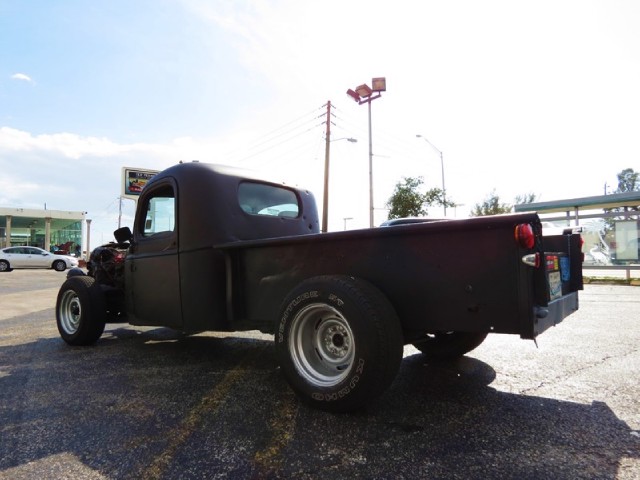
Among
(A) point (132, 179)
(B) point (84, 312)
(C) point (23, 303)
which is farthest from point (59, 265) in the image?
(B) point (84, 312)

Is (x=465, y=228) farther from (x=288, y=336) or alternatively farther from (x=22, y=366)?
(x=22, y=366)

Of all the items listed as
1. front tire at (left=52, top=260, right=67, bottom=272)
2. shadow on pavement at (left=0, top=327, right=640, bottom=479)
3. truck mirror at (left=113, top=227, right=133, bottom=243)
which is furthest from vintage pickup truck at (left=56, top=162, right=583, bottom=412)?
front tire at (left=52, top=260, right=67, bottom=272)

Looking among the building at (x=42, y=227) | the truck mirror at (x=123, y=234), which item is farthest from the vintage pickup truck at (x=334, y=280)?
the building at (x=42, y=227)

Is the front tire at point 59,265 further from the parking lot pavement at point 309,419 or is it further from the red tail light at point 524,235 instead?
the red tail light at point 524,235

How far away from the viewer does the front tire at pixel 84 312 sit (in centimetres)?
523

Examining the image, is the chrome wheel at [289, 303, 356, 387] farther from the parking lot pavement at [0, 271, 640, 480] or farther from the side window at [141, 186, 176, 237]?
the side window at [141, 186, 176, 237]

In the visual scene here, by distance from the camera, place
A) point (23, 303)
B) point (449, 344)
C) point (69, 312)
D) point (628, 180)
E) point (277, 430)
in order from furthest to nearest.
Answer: point (628, 180) → point (23, 303) → point (69, 312) → point (449, 344) → point (277, 430)

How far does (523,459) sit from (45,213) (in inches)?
2248

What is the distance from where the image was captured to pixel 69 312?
5.69 m

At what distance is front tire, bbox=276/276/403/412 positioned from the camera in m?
2.67

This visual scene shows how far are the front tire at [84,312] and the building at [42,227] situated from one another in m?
44.6

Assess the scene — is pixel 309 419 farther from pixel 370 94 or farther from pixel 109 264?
pixel 370 94

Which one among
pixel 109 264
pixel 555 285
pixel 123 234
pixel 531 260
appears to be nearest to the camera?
pixel 531 260

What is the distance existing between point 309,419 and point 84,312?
3727mm
